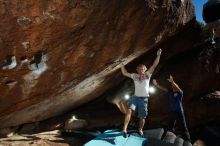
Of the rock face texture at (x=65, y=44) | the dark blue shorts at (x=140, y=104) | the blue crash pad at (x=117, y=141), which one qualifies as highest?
the rock face texture at (x=65, y=44)

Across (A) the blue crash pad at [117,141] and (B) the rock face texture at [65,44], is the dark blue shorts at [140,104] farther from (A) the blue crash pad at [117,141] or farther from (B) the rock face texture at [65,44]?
(B) the rock face texture at [65,44]

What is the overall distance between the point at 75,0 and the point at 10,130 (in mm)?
4584

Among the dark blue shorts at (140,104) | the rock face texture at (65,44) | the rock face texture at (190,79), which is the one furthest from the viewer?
the rock face texture at (190,79)

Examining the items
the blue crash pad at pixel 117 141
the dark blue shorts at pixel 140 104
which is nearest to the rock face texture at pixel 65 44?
the dark blue shorts at pixel 140 104

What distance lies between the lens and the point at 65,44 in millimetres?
6809

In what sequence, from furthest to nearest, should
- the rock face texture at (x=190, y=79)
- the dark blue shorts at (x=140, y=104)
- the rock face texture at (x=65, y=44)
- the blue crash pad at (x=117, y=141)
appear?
the rock face texture at (x=190, y=79), the dark blue shorts at (x=140, y=104), the blue crash pad at (x=117, y=141), the rock face texture at (x=65, y=44)

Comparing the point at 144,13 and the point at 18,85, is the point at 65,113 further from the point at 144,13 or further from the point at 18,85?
the point at 144,13

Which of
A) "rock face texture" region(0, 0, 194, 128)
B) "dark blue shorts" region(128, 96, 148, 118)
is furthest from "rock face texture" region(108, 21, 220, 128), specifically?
→ "dark blue shorts" region(128, 96, 148, 118)

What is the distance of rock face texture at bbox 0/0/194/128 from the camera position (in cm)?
606

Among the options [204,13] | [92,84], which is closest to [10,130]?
[92,84]

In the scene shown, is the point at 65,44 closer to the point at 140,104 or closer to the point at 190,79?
the point at 140,104

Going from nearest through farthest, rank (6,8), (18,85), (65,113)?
(6,8) → (18,85) → (65,113)

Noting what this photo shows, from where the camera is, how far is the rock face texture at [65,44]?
6.06m

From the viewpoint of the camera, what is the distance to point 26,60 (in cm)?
654
